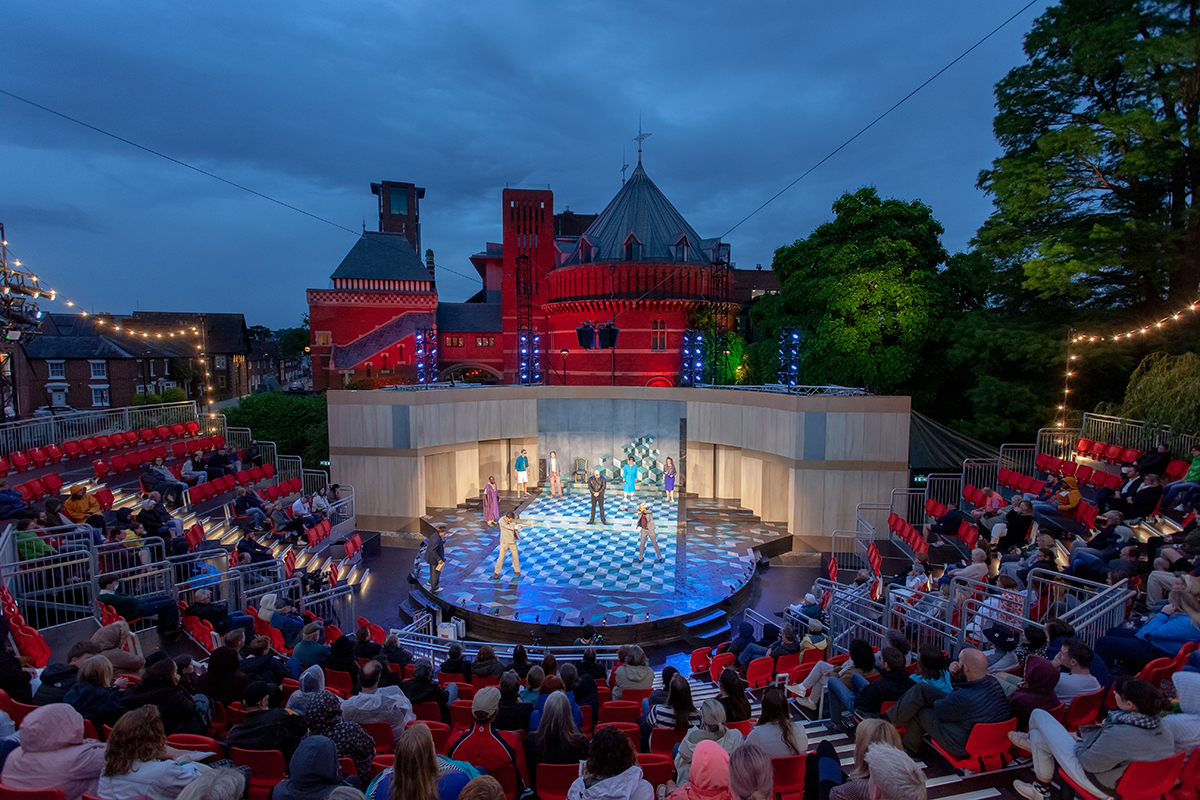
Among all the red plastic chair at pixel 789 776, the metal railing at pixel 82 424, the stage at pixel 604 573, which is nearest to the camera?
the red plastic chair at pixel 789 776

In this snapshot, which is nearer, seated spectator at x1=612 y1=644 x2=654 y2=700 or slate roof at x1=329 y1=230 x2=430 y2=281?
seated spectator at x1=612 y1=644 x2=654 y2=700

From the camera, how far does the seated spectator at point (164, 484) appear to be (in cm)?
1317

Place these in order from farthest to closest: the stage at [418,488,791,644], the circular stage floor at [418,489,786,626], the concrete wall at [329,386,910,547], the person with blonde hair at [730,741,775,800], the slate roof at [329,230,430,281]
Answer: the slate roof at [329,230,430,281] < the concrete wall at [329,386,910,547] < the circular stage floor at [418,489,786,626] < the stage at [418,488,791,644] < the person with blonde hair at [730,741,775,800]

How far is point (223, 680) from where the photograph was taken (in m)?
5.07

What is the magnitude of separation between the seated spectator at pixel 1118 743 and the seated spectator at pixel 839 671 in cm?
170

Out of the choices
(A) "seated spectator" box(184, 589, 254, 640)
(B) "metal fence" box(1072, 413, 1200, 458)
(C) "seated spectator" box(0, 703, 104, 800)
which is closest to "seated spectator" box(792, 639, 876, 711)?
(C) "seated spectator" box(0, 703, 104, 800)

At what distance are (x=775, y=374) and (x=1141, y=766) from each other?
2217 centimetres

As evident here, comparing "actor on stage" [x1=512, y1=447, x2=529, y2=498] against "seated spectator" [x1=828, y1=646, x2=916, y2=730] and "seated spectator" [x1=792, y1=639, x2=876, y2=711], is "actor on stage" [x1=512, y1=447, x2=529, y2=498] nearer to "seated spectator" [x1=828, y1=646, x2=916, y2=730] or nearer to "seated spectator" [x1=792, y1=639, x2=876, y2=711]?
"seated spectator" [x1=792, y1=639, x2=876, y2=711]

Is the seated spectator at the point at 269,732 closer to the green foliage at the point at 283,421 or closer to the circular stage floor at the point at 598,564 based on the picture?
the circular stage floor at the point at 598,564

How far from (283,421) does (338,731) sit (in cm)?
2829

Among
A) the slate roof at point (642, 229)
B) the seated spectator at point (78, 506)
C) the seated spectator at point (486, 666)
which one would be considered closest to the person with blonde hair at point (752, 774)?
the seated spectator at point (486, 666)

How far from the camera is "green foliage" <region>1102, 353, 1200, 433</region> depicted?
38.2ft

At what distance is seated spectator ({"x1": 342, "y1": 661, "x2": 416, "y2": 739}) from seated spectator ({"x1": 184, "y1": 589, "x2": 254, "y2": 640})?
3699 millimetres

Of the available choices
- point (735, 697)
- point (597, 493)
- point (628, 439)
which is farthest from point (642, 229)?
point (735, 697)
